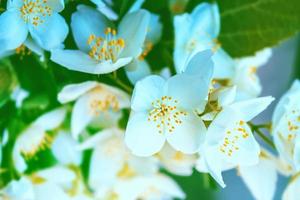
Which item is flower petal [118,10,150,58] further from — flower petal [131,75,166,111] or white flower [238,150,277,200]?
white flower [238,150,277,200]

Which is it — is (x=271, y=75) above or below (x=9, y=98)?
below

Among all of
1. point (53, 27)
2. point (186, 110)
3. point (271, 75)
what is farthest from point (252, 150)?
point (271, 75)

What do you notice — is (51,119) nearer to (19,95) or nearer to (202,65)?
(19,95)

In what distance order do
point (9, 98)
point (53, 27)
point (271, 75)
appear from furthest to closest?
point (271, 75) < point (9, 98) < point (53, 27)

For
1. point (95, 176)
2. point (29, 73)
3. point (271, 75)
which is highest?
point (29, 73)

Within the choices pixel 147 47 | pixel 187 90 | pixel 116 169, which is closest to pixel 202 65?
pixel 187 90

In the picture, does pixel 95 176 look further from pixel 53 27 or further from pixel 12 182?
pixel 53 27

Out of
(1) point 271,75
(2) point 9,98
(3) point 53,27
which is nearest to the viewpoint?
(3) point 53,27
